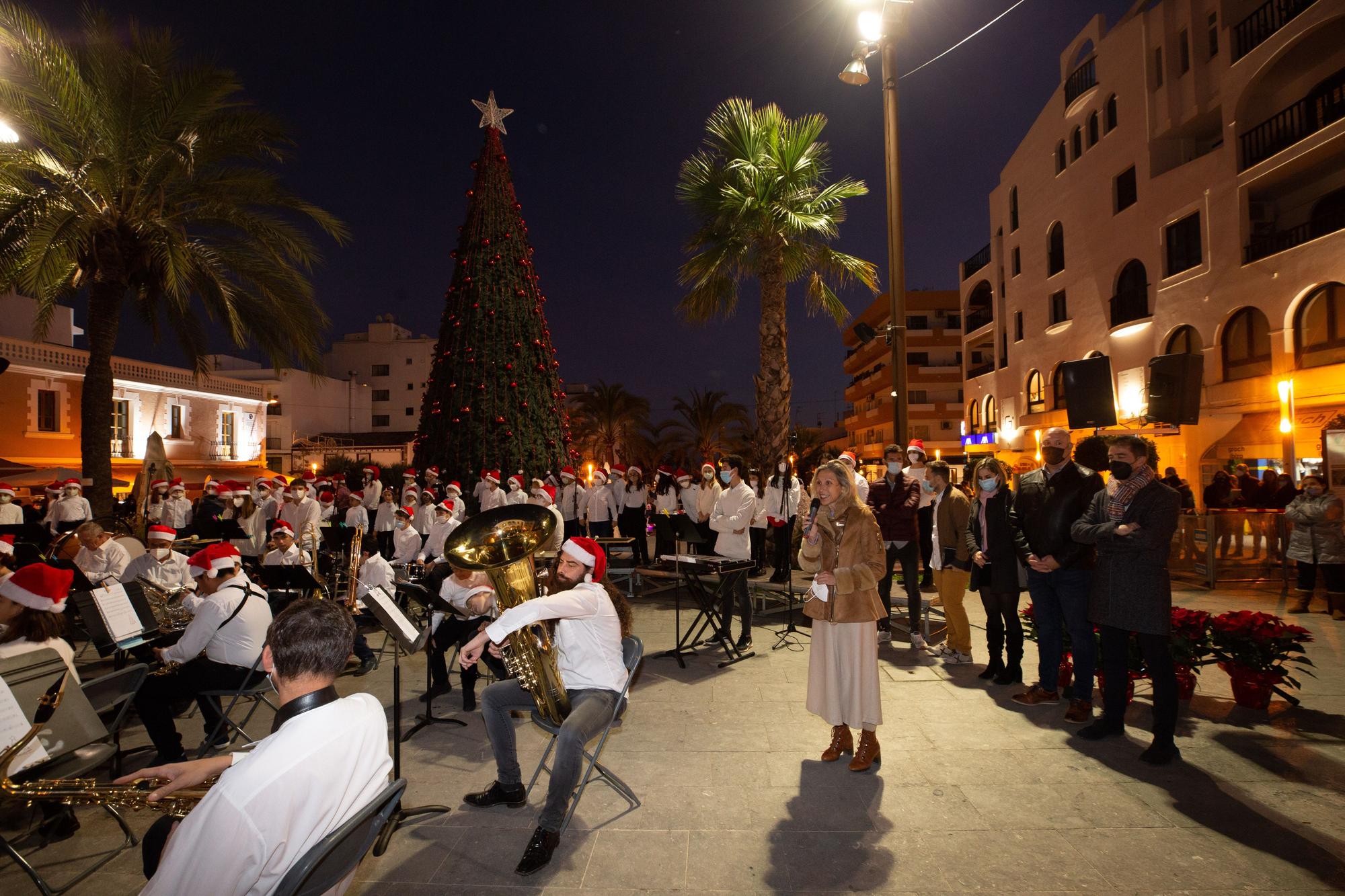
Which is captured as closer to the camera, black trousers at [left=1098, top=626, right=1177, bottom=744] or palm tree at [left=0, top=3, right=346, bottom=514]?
black trousers at [left=1098, top=626, right=1177, bottom=744]

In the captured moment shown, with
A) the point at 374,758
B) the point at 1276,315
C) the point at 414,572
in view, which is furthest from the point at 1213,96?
the point at 374,758

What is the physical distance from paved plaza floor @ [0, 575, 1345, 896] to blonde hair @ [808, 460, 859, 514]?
1697 mm

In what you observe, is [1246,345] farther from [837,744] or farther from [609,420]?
[609,420]

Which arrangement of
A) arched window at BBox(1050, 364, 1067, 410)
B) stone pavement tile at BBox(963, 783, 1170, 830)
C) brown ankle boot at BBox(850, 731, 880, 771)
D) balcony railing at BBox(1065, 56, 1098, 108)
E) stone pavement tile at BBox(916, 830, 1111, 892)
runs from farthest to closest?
arched window at BBox(1050, 364, 1067, 410), balcony railing at BBox(1065, 56, 1098, 108), brown ankle boot at BBox(850, 731, 880, 771), stone pavement tile at BBox(963, 783, 1170, 830), stone pavement tile at BBox(916, 830, 1111, 892)

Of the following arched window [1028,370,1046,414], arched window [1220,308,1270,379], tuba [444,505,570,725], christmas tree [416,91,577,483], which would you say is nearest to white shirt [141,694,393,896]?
tuba [444,505,570,725]

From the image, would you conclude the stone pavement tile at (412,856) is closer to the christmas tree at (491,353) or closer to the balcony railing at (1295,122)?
the christmas tree at (491,353)

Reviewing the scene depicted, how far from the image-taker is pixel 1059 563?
491 cm

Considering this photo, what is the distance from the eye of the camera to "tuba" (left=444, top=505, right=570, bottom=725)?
3.64 m

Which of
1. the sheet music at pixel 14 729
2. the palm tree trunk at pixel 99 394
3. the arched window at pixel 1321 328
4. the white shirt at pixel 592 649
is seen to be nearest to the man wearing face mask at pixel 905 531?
the white shirt at pixel 592 649

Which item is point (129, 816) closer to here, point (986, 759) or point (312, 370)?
point (986, 759)

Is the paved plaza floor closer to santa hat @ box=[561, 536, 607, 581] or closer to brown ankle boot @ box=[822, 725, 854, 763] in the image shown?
brown ankle boot @ box=[822, 725, 854, 763]

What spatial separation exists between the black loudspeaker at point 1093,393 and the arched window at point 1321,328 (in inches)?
281

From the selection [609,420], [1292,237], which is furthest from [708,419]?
[1292,237]

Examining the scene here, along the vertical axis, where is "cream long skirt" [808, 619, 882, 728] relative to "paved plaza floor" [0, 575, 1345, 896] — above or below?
above
